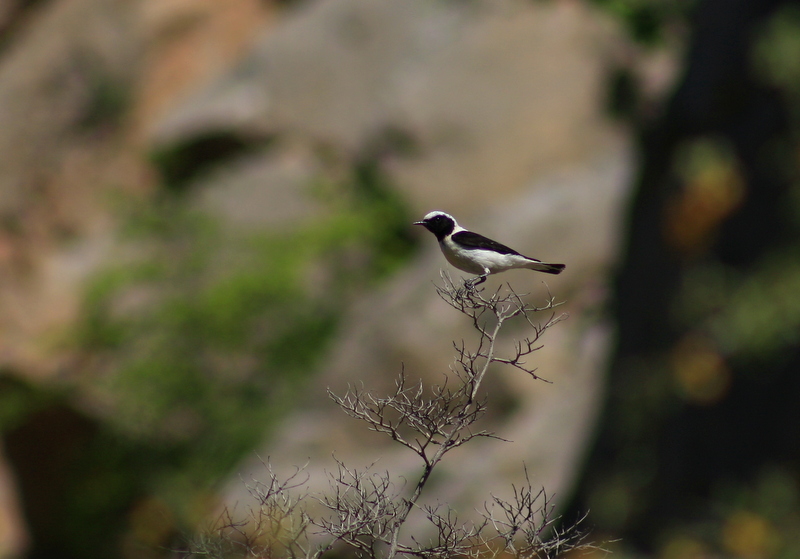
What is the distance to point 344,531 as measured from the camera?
2.74 m

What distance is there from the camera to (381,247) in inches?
555

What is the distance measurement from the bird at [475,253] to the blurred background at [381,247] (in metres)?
3.13

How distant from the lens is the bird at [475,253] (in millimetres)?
4641

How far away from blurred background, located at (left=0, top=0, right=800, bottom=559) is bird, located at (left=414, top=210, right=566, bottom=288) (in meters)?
3.13

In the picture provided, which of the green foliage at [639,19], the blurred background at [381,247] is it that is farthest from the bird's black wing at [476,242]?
the green foliage at [639,19]

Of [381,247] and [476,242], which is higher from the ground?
[381,247]

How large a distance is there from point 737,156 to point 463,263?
410 centimetres

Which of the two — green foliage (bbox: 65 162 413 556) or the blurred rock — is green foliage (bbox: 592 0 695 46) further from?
green foliage (bbox: 65 162 413 556)

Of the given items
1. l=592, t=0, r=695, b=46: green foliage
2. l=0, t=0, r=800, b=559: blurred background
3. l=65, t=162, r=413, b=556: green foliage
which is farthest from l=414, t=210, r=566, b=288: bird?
l=592, t=0, r=695, b=46: green foliage

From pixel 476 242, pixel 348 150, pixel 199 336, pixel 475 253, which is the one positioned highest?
pixel 348 150

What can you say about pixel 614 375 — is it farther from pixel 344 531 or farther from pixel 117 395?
pixel 117 395

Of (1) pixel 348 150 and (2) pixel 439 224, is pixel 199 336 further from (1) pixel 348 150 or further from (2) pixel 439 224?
(2) pixel 439 224

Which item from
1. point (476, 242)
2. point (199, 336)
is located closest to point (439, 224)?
point (476, 242)

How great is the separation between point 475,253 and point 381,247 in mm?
9479
